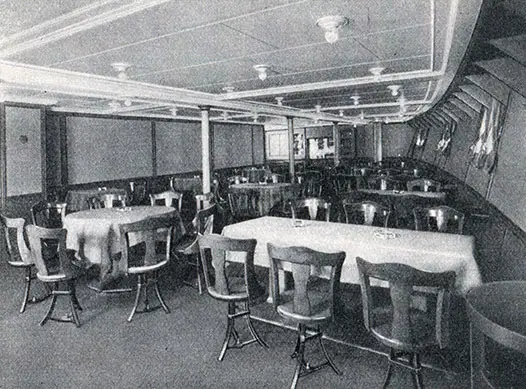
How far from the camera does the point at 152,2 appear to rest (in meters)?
2.75

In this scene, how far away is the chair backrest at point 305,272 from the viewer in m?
2.54

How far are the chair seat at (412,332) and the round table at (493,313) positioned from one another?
308 millimetres

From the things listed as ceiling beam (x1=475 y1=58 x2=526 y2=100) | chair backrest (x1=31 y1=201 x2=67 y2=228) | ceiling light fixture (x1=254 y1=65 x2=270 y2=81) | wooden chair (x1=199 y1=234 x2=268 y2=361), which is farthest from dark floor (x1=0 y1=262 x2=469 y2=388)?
ceiling light fixture (x1=254 y1=65 x2=270 y2=81)

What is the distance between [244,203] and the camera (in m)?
9.40

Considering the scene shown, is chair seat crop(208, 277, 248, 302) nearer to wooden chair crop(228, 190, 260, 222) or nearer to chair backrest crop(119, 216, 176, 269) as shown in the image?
chair backrest crop(119, 216, 176, 269)

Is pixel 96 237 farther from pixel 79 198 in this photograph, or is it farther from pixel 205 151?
pixel 79 198

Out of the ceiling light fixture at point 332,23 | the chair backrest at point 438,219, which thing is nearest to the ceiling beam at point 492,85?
the chair backrest at point 438,219

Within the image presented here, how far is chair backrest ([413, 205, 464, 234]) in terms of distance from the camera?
159 inches

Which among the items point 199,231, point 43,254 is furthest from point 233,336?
point 43,254

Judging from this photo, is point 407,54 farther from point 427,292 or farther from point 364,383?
point 364,383

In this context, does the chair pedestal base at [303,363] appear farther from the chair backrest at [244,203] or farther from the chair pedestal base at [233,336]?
the chair backrest at [244,203]

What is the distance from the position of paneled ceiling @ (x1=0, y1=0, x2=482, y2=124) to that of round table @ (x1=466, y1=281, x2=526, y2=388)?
1.79m

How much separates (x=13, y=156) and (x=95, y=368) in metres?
6.20

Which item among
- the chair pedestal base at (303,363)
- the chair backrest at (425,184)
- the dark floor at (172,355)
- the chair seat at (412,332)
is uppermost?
the chair backrest at (425,184)
